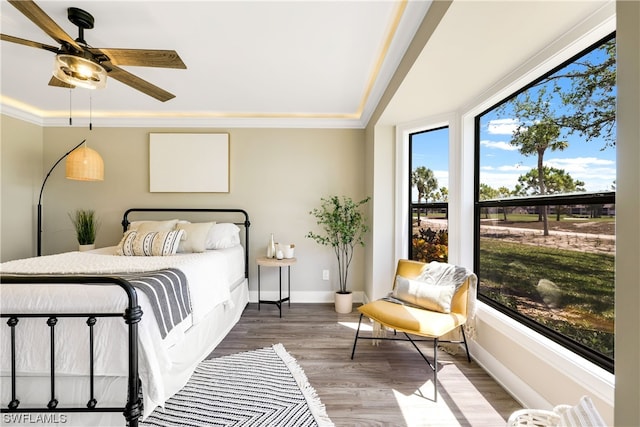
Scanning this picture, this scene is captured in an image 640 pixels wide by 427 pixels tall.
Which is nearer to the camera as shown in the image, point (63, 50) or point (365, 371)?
point (63, 50)

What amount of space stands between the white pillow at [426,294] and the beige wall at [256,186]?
146cm

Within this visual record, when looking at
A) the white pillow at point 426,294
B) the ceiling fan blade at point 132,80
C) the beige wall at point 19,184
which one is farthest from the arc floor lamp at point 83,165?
the white pillow at point 426,294

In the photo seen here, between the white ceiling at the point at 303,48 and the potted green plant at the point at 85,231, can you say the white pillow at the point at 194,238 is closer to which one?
the potted green plant at the point at 85,231

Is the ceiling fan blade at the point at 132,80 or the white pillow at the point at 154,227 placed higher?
the ceiling fan blade at the point at 132,80

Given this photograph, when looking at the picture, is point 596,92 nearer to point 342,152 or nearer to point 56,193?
point 342,152

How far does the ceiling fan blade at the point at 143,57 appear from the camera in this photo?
1848 mm

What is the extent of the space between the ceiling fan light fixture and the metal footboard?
1.30 m

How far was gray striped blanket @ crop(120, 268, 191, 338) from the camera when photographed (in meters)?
1.75

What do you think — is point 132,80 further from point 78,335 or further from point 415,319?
point 415,319

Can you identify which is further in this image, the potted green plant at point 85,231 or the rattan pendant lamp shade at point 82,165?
the potted green plant at point 85,231

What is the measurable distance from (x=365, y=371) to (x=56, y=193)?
448 cm

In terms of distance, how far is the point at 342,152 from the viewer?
159 inches

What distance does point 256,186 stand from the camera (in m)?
4.03

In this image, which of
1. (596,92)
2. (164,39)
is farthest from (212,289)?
(596,92)
